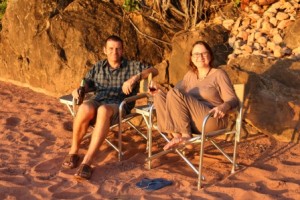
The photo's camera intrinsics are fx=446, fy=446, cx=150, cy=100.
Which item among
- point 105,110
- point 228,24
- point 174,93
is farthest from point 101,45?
point 174,93

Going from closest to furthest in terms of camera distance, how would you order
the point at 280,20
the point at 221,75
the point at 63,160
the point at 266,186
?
the point at 266,186, the point at 221,75, the point at 63,160, the point at 280,20

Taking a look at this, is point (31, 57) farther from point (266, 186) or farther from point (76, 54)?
point (266, 186)

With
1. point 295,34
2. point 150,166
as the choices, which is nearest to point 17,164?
point 150,166

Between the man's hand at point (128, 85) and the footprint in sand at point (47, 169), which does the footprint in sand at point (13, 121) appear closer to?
the footprint in sand at point (47, 169)

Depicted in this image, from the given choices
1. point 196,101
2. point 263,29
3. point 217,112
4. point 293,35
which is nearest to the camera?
point 217,112

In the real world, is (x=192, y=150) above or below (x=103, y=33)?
Result: below

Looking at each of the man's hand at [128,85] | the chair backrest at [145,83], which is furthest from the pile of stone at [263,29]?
the man's hand at [128,85]

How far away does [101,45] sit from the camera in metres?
7.30

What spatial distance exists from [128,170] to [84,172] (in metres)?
0.48

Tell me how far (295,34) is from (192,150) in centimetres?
276

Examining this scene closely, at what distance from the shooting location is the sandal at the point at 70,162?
171 inches

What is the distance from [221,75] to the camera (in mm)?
4207

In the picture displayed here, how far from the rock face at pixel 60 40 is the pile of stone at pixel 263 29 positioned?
4.62ft

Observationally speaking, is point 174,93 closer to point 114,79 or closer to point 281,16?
point 114,79
